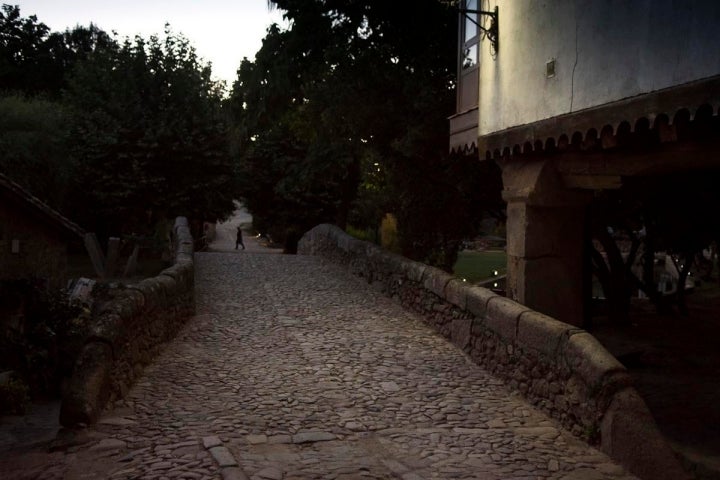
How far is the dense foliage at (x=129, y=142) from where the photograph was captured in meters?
26.3

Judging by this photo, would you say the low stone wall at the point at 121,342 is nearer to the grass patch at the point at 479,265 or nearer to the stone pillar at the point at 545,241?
the stone pillar at the point at 545,241

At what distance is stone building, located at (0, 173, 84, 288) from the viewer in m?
15.0

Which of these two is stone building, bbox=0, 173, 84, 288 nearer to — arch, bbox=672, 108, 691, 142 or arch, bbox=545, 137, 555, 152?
arch, bbox=545, 137, 555, 152

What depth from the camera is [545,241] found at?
9336mm

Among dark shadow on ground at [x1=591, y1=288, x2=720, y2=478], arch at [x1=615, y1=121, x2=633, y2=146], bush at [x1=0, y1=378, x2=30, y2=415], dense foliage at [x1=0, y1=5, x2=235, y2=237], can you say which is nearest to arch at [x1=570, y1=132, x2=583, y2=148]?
arch at [x1=615, y1=121, x2=633, y2=146]

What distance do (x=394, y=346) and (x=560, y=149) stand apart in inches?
144

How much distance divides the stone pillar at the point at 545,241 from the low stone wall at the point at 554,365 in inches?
29.9

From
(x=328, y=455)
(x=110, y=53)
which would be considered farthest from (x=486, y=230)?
(x=328, y=455)

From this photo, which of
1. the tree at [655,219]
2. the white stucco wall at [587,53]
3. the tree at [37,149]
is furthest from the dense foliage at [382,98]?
the tree at [37,149]

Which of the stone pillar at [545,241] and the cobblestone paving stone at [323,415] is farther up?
the stone pillar at [545,241]

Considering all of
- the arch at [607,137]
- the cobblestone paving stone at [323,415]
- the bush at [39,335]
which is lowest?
the bush at [39,335]

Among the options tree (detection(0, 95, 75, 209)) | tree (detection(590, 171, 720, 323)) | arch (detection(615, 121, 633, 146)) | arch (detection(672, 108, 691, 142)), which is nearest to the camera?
arch (detection(672, 108, 691, 142))

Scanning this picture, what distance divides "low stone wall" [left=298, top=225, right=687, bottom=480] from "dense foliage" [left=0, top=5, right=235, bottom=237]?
58.1 feet

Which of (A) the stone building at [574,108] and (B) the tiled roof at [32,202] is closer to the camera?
(A) the stone building at [574,108]
